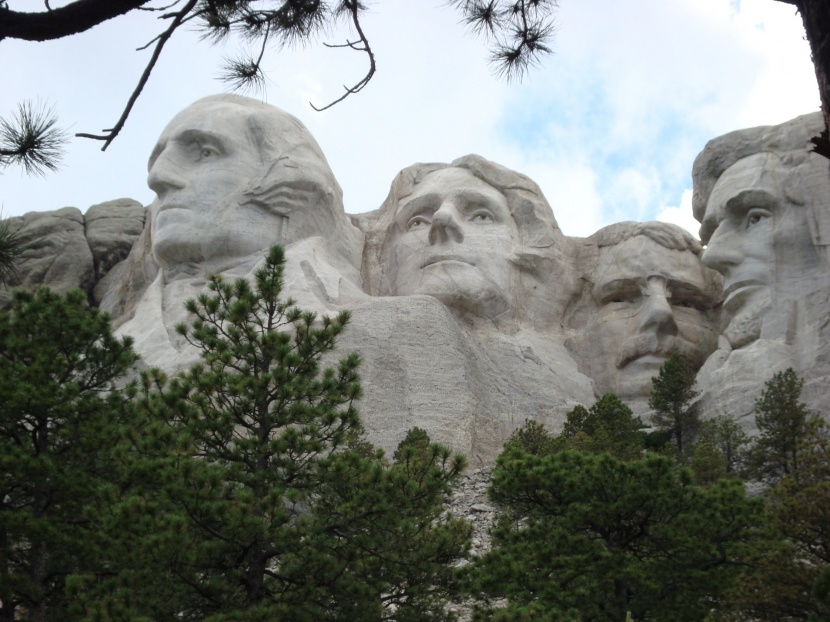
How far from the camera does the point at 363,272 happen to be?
28.7m

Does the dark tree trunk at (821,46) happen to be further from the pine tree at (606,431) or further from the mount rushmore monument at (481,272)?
the mount rushmore monument at (481,272)

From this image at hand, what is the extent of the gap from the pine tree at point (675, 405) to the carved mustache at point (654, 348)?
9.32 feet

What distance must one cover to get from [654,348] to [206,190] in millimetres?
8363

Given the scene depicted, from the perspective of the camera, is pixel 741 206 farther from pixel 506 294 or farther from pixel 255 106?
pixel 255 106

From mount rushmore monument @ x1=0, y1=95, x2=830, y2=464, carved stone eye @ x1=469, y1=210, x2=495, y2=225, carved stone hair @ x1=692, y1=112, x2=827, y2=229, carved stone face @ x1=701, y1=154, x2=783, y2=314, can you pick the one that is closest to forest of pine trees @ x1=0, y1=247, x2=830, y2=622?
mount rushmore monument @ x1=0, y1=95, x2=830, y2=464

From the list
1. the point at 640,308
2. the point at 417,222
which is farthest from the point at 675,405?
the point at 417,222

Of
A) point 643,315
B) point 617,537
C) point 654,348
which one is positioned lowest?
point 617,537

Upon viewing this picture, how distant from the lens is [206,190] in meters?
27.0

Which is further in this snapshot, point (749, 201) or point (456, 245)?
point (456, 245)

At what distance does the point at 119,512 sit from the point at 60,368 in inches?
121

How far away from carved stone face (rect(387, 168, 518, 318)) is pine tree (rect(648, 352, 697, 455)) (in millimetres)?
4163

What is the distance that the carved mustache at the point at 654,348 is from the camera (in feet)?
89.2

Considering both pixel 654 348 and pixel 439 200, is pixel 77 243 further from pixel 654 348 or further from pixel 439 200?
pixel 654 348

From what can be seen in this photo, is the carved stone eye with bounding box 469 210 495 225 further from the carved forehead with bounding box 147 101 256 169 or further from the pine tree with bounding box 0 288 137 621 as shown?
the pine tree with bounding box 0 288 137 621
